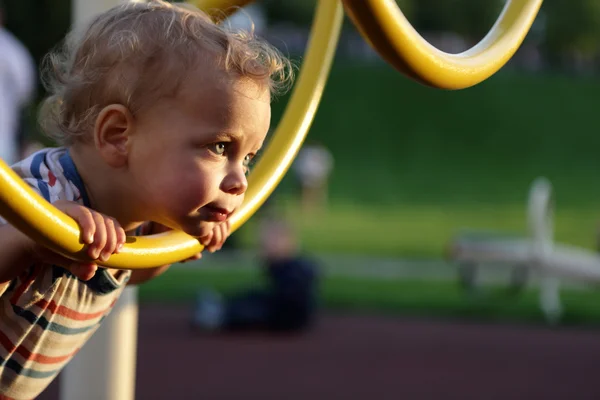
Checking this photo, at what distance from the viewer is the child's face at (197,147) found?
1.40m

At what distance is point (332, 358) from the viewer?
568cm

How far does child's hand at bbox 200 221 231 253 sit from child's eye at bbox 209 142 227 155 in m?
0.22

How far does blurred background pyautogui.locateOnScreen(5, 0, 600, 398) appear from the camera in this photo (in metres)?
7.61

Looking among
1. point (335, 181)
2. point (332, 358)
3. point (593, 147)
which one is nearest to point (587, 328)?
point (332, 358)

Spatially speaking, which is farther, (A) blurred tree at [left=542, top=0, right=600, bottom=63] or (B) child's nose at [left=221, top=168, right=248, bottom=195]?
(A) blurred tree at [left=542, top=0, right=600, bottom=63]

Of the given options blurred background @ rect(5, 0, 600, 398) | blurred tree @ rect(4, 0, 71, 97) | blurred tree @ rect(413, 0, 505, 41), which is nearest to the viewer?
blurred background @ rect(5, 0, 600, 398)

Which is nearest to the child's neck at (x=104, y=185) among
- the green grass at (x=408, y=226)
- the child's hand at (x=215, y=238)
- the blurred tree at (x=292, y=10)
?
the child's hand at (x=215, y=238)

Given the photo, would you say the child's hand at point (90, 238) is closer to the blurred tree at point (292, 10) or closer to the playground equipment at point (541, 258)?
the playground equipment at point (541, 258)

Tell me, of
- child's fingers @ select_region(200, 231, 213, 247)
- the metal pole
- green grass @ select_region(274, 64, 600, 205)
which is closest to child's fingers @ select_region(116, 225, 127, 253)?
child's fingers @ select_region(200, 231, 213, 247)

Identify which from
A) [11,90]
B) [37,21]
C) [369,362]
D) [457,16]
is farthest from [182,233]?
[457,16]

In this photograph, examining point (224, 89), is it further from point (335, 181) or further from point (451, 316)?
point (335, 181)

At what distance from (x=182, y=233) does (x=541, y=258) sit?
6.07 metres

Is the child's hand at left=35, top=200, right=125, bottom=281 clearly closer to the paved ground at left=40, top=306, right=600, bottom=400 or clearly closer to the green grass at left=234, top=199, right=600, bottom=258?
the paved ground at left=40, top=306, right=600, bottom=400

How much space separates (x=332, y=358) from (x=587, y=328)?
2058 millimetres
